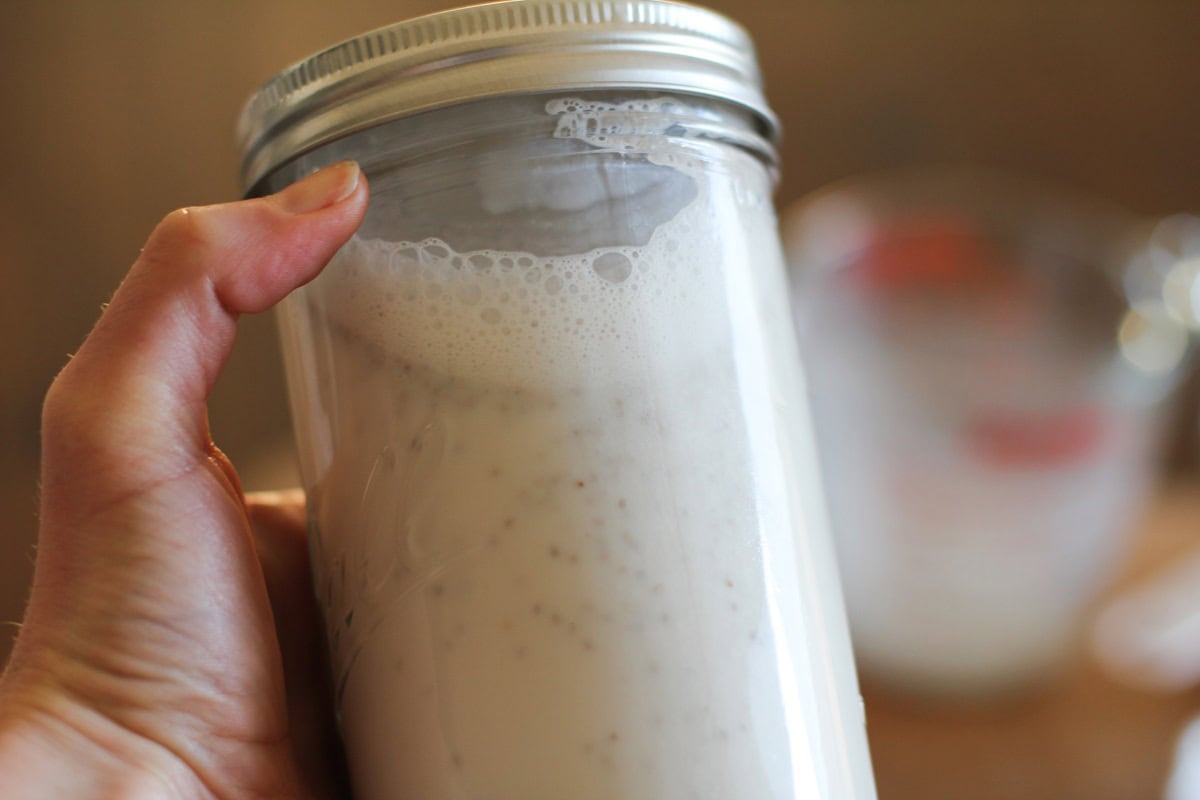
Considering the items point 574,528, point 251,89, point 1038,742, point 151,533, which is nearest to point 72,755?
point 151,533

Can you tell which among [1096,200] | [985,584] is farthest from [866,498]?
[1096,200]

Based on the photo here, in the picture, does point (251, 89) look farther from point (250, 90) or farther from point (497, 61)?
point (497, 61)

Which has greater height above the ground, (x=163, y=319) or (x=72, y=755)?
(x=163, y=319)

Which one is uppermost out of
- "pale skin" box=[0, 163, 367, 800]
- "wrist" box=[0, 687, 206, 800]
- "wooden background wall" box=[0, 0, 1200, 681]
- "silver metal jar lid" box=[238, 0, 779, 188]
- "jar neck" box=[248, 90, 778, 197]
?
"wooden background wall" box=[0, 0, 1200, 681]

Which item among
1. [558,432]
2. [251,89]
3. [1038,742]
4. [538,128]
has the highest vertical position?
[251,89]

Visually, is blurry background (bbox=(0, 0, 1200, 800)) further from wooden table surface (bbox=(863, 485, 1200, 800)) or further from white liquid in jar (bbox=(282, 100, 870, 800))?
white liquid in jar (bbox=(282, 100, 870, 800))

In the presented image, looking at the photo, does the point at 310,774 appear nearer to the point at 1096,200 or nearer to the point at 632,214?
the point at 632,214

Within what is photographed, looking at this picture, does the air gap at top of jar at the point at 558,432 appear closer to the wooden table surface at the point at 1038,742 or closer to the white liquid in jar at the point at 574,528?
the white liquid in jar at the point at 574,528

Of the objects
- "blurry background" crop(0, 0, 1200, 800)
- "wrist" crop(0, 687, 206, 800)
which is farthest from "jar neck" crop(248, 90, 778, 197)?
"blurry background" crop(0, 0, 1200, 800)
